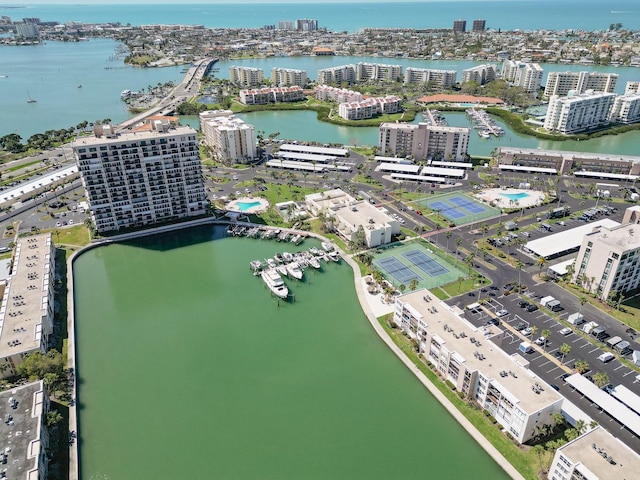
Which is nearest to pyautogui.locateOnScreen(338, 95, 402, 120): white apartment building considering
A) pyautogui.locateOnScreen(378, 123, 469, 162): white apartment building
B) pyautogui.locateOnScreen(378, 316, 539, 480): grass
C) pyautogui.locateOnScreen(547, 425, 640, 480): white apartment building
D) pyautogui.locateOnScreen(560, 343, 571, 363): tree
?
pyautogui.locateOnScreen(378, 123, 469, 162): white apartment building

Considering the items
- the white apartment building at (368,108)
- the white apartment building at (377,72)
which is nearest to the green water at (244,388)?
the white apartment building at (368,108)

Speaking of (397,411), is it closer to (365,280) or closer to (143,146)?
(365,280)

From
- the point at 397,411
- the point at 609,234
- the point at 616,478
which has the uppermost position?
the point at 609,234

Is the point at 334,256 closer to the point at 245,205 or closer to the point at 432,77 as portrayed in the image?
the point at 245,205

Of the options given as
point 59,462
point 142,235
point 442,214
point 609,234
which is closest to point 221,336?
point 59,462

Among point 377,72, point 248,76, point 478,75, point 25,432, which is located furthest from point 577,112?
point 25,432

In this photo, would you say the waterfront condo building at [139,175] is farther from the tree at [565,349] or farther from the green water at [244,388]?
the tree at [565,349]

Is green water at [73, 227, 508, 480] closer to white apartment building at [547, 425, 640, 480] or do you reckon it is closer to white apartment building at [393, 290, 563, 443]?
white apartment building at [393, 290, 563, 443]
